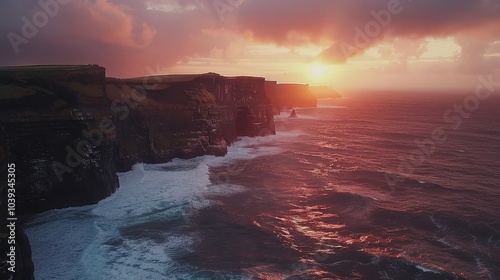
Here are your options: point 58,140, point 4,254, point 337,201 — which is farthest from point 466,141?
point 4,254

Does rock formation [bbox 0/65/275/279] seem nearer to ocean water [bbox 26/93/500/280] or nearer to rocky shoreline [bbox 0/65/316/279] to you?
rocky shoreline [bbox 0/65/316/279]

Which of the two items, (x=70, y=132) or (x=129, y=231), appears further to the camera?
(x=70, y=132)

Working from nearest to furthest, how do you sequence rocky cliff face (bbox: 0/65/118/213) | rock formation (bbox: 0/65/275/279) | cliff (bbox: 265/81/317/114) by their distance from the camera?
rocky cliff face (bbox: 0/65/118/213), rock formation (bbox: 0/65/275/279), cliff (bbox: 265/81/317/114)

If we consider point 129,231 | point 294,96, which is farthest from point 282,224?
point 294,96

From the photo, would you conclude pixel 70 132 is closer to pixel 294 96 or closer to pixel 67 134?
pixel 67 134

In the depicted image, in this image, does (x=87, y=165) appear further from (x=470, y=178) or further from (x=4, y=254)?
(x=470, y=178)

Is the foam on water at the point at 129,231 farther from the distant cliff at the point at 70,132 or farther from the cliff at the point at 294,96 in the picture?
the cliff at the point at 294,96

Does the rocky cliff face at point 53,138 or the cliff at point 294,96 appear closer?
the rocky cliff face at point 53,138

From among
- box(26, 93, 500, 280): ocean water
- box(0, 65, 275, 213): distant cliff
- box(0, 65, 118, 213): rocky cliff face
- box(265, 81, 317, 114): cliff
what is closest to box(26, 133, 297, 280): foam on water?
box(26, 93, 500, 280): ocean water

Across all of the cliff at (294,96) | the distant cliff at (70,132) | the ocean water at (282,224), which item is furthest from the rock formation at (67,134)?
the cliff at (294,96)
